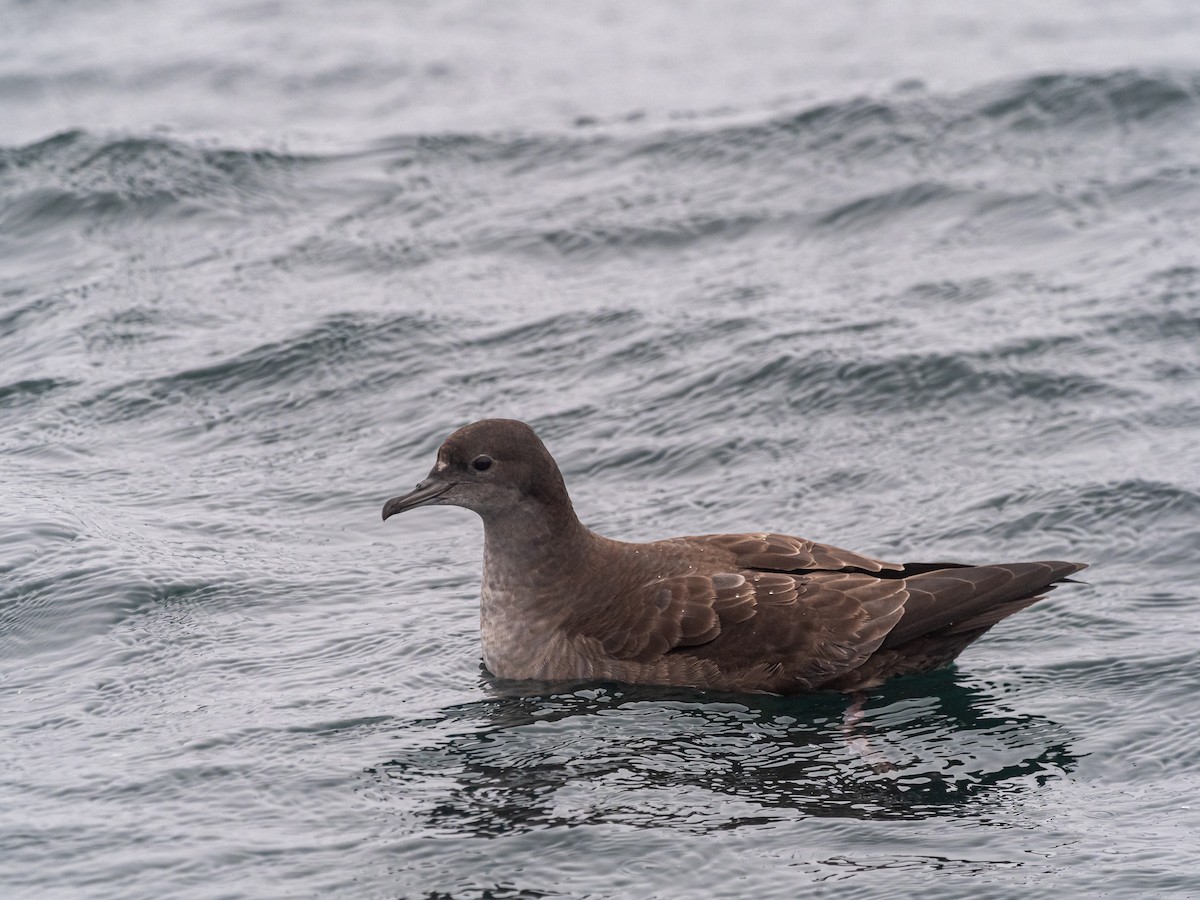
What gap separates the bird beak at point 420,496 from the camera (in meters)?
8.70

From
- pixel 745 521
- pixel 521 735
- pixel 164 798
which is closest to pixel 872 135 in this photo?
pixel 745 521

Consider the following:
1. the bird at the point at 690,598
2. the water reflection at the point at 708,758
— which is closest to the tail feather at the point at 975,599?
the bird at the point at 690,598

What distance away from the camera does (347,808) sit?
7.26m

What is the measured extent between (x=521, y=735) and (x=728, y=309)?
6.34m

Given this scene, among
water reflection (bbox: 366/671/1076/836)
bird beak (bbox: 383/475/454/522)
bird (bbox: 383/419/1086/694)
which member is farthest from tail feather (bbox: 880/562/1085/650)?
bird beak (bbox: 383/475/454/522)

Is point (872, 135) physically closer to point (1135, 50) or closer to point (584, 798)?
point (1135, 50)

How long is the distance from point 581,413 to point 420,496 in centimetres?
355

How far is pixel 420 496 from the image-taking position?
8758 mm

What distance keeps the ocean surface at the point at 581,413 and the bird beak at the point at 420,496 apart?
814mm

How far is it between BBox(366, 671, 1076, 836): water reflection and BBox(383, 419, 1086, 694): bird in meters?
0.14

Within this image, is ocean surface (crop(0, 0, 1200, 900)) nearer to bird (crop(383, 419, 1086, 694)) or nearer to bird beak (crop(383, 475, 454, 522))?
bird (crop(383, 419, 1086, 694))

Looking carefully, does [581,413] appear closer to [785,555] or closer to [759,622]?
[785,555]

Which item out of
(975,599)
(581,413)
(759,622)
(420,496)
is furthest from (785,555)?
(581,413)

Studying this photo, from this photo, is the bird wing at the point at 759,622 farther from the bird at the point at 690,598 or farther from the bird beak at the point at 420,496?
the bird beak at the point at 420,496
